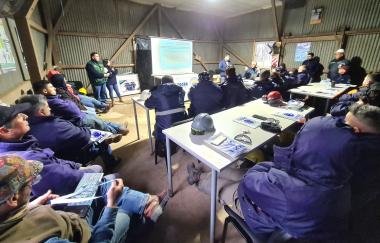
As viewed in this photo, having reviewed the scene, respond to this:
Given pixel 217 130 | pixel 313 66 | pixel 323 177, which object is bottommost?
pixel 217 130

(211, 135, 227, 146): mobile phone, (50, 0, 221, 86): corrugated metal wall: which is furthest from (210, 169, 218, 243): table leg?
(50, 0, 221, 86): corrugated metal wall

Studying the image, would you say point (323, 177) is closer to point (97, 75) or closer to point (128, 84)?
point (97, 75)

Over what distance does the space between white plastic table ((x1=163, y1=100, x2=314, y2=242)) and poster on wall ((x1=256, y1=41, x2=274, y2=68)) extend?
21.5 ft

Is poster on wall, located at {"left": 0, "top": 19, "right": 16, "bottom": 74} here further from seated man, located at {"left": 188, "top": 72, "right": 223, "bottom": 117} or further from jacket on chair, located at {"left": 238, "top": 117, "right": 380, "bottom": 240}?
jacket on chair, located at {"left": 238, "top": 117, "right": 380, "bottom": 240}

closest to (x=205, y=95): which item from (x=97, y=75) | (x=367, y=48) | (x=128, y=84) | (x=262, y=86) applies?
(x=262, y=86)

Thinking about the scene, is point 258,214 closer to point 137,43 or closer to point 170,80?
point 170,80

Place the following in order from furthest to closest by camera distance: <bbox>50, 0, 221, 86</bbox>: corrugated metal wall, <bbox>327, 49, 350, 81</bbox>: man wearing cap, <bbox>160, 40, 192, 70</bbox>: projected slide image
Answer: <bbox>160, 40, 192, 70</bbox>: projected slide image, <bbox>50, 0, 221, 86</bbox>: corrugated metal wall, <bbox>327, 49, 350, 81</bbox>: man wearing cap

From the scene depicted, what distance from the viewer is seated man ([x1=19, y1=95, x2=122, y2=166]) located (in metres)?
1.59

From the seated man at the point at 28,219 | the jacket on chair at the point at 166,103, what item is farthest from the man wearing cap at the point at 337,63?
the seated man at the point at 28,219

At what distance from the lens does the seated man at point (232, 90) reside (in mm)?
2945

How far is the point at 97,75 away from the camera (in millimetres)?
5145

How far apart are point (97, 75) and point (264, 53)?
22.7 feet

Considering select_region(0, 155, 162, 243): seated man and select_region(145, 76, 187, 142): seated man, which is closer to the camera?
select_region(0, 155, 162, 243): seated man

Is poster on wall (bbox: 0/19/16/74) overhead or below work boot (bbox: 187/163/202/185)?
overhead
